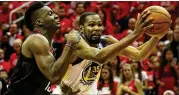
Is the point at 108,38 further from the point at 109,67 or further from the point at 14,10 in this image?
the point at 14,10

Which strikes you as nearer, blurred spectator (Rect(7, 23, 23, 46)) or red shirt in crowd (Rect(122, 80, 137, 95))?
red shirt in crowd (Rect(122, 80, 137, 95))

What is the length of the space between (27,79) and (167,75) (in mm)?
6309

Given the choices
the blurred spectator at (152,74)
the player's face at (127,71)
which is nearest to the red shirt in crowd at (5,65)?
the player's face at (127,71)

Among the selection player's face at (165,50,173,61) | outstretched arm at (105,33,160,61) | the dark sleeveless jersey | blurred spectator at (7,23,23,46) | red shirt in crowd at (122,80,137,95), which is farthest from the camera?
blurred spectator at (7,23,23,46)

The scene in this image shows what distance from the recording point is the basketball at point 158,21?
17.5ft

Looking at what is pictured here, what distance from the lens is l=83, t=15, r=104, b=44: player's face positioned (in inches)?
247

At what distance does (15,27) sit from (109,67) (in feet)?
9.85

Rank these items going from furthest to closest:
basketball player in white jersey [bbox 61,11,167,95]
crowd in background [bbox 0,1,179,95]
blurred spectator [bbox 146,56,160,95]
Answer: blurred spectator [bbox 146,56,160,95] → crowd in background [bbox 0,1,179,95] → basketball player in white jersey [bbox 61,11,167,95]

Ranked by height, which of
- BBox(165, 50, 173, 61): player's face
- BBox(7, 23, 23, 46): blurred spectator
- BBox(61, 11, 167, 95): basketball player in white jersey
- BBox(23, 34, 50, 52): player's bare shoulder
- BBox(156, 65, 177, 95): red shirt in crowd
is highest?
BBox(23, 34, 50, 52): player's bare shoulder

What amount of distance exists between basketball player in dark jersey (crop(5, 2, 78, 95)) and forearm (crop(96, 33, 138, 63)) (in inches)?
14.7

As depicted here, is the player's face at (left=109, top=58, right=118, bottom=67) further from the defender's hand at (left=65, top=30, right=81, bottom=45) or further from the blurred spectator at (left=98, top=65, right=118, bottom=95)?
the defender's hand at (left=65, top=30, right=81, bottom=45)

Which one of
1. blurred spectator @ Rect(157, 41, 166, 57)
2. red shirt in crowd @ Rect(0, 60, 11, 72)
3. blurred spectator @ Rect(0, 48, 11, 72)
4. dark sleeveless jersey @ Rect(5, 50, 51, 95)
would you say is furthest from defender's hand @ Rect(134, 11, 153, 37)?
blurred spectator @ Rect(157, 41, 166, 57)

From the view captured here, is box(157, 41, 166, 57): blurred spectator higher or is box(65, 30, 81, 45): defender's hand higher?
box(65, 30, 81, 45): defender's hand

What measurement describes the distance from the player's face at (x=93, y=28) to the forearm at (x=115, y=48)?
3.30 ft
